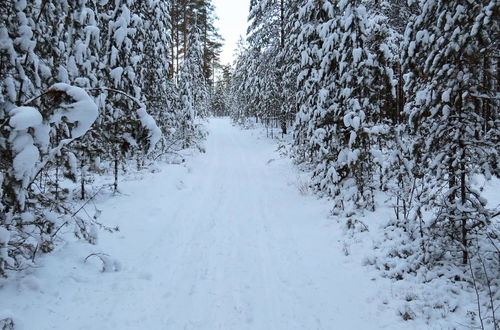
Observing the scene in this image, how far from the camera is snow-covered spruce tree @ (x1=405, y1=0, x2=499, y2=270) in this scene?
16.2ft

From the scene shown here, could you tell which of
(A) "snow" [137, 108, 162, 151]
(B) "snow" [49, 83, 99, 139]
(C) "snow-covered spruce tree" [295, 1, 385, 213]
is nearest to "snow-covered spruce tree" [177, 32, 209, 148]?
(C) "snow-covered spruce tree" [295, 1, 385, 213]

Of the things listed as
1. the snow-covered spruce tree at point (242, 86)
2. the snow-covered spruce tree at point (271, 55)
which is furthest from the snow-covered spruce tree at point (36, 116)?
the snow-covered spruce tree at point (242, 86)

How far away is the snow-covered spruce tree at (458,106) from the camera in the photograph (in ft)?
16.2

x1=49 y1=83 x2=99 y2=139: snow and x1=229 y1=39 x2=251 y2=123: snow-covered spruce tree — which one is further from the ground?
→ x1=229 y1=39 x2=251 y2=123: snow-covered spruce tree

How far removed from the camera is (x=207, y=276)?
5906 millimetres

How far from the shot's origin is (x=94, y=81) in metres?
8.93

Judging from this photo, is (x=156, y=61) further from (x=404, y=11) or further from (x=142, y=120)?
(x=404, y=11)

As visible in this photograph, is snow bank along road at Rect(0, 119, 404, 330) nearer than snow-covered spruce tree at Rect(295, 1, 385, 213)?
Yes

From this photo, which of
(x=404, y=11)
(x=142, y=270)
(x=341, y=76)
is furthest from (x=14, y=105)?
(x=404, y=11)

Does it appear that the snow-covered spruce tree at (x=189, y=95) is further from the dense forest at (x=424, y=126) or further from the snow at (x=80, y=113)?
the snow at (x=80, y=113)

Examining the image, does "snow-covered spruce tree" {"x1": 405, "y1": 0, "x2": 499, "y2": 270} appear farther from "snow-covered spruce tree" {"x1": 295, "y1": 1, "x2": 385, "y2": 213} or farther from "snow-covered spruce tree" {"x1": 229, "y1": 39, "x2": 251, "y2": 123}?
"snow-covered spruce tree" {"x1": 229, "y1": 39, "x2": 251, "y2": 123}

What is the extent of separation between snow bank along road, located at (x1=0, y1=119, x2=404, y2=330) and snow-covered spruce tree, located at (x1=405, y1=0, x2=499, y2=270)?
1.73 metres

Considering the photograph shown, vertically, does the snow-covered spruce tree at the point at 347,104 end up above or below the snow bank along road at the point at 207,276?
above

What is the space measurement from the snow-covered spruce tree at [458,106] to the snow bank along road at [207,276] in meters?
1.73
